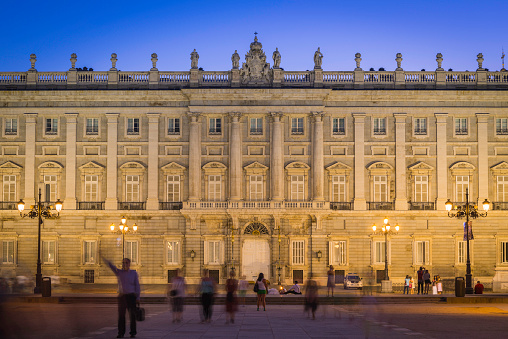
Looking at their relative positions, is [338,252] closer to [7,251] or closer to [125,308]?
[7,251]

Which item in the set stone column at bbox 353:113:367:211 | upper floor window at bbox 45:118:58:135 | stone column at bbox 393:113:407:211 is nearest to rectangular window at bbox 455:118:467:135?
stone column at bbox 393:113:407:211

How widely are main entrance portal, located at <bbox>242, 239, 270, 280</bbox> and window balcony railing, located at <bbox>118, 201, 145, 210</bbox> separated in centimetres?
873

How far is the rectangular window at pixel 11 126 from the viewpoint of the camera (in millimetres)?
64750

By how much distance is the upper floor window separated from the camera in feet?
212

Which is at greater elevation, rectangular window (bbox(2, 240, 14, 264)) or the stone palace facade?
the stone palace facade

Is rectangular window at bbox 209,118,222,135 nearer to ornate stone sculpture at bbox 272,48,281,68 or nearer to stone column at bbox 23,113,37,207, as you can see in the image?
ornate stone sculpture at bbox 272,48,281,68

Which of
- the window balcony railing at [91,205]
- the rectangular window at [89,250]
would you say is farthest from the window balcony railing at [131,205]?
the rectangular window at [89,250]

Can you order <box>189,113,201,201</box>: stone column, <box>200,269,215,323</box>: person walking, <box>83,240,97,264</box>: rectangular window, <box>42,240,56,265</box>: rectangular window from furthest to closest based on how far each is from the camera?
<box>42,240,56,265</box>: rectangular window → <box>83,240,97,264</box>: rectangular window → <box>189,113,201,201</box>: stone column → <box>200,269,215,323</box>: person walking

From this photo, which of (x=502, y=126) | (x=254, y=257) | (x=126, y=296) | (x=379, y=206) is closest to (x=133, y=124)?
(x=254, y=257)

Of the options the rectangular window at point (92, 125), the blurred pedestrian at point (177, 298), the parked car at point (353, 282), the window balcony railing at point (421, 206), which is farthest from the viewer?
the rectangular window at point (92, 125)

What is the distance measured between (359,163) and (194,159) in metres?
13.1

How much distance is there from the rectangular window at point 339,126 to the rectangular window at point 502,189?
12.9 meters

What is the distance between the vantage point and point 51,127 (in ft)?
213

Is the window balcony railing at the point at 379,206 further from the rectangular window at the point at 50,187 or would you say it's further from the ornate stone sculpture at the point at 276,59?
the rectangular window at the point at 50,187
